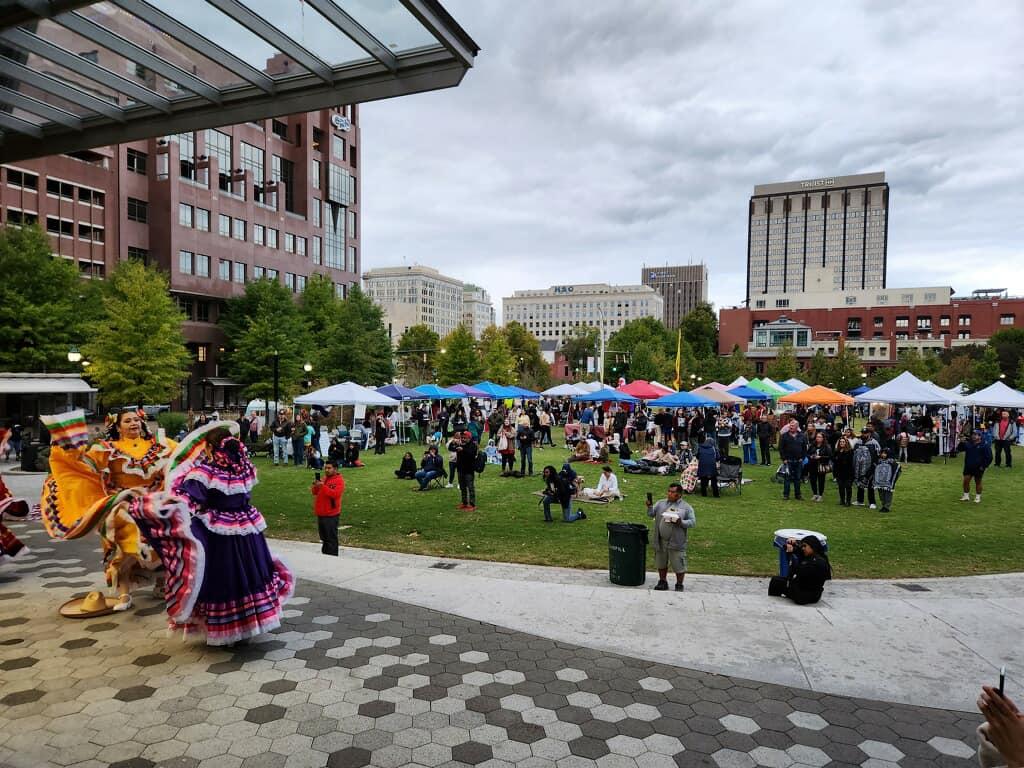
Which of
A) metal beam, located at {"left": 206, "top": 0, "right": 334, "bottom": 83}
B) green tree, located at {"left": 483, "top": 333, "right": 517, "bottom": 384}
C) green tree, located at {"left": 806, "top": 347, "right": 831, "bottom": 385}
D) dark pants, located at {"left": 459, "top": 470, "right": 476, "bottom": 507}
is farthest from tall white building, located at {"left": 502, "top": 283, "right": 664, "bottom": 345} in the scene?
metal beam, located at {"left": 206, "top": 0, "right": 334, "bottom": 83}

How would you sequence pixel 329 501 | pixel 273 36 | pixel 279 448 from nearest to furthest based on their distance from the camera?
pixel 273 36, pixel 329 501, pixel 279 448

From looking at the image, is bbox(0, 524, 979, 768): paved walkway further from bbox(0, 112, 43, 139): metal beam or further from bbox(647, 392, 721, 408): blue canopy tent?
bbox(647, 392, 721, 408): blue canopy tent

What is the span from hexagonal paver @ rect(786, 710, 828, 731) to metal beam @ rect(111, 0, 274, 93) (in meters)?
9.58

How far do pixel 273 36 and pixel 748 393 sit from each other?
83.2 feet

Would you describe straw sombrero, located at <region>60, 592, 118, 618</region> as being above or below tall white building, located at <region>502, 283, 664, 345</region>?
below

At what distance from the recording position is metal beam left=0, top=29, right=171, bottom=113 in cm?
779

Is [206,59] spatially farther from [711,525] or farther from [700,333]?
[700,333]

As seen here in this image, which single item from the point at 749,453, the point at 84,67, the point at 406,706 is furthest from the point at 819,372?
the point at 406,706

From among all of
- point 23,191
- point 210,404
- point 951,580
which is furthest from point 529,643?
point 210,404

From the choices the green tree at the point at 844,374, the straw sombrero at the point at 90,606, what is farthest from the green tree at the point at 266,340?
the green tree at the point at 844,374

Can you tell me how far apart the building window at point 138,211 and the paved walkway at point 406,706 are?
49.9 m

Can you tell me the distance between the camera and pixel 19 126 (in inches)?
411

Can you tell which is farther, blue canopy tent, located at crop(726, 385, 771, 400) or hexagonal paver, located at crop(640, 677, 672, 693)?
blue canopy tent, located at crop(726, 385, 771, 400)

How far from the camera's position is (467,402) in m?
39.7
